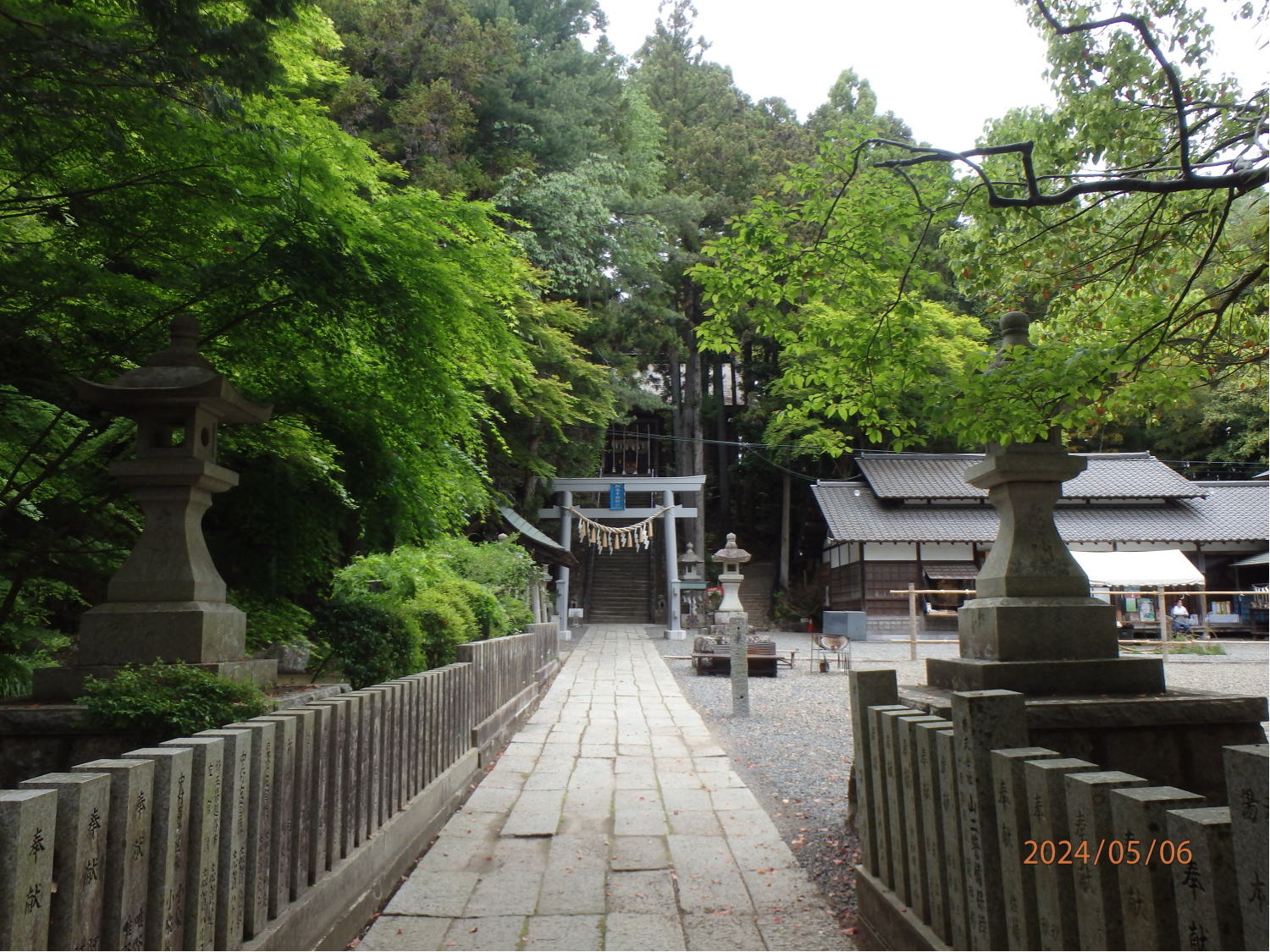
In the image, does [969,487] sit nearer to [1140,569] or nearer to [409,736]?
[1140,569]

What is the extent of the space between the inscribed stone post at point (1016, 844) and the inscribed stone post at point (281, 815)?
2093 millimetres

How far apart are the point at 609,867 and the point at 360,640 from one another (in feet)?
7.36

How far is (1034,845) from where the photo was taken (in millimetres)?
1917

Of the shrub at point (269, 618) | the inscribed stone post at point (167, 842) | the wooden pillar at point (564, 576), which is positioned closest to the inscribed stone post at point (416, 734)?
the shrub at point (269, 618)

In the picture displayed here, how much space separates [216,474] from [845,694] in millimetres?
9321

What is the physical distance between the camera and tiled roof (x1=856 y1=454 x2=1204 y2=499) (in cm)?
2370

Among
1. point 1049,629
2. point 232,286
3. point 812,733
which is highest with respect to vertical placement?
point 232,286

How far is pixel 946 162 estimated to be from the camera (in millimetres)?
4242

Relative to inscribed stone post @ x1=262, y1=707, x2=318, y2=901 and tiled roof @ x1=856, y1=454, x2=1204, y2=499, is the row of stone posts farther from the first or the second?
tiled roof @ x1=856, y1=454, x2=1204, y2=499

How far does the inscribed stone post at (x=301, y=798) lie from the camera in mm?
2627

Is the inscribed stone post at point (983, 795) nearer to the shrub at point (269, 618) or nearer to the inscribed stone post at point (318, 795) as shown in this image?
the inscribed stone post at point (318, 795)

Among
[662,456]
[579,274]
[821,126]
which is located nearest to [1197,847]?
[579,274]

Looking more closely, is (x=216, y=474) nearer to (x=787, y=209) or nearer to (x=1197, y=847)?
(x=787, y=209)

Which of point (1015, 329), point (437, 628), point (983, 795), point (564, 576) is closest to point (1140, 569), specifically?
point (564, 576)
